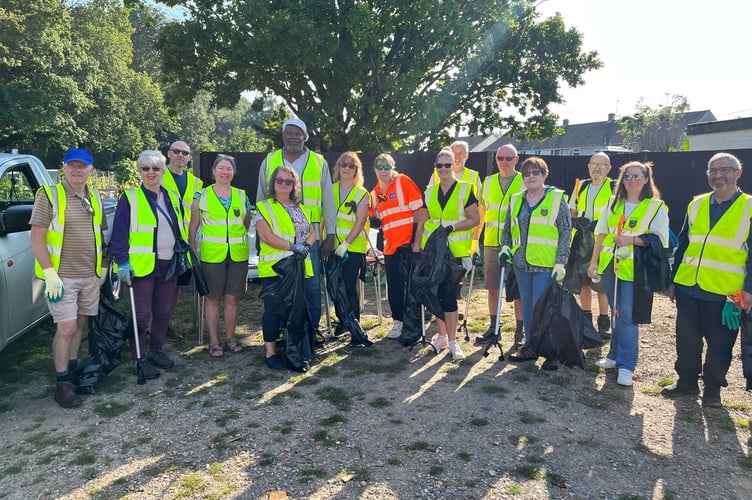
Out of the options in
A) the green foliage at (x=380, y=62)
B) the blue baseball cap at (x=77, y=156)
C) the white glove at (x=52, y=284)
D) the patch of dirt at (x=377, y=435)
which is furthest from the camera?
the green foliage at (x=380, y=62)

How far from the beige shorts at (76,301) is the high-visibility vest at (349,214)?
7.31 ft

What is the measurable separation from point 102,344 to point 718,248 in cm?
483

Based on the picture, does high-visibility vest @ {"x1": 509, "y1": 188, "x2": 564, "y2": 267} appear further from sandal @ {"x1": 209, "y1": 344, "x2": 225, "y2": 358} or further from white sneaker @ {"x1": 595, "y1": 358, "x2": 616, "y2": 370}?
sandal @ {"x1": 209, "y1": 344, "x2": 225, "y2": 358}

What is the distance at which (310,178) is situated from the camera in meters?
4.80

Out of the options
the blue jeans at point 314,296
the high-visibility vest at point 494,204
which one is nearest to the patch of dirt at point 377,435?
the blue jeans at point 314,296

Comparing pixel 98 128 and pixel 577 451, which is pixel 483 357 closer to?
pixel 577 451

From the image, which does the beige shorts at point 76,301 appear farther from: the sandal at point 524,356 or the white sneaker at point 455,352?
the sandal at point 524,356

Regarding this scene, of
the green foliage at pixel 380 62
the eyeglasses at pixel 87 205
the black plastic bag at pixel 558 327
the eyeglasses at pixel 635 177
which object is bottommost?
the black plastic bag at pixel 558 327

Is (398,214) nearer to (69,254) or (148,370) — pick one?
(148,370)

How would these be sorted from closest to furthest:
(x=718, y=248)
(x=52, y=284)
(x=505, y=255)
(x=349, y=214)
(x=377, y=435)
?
1. (x=377, y=435)
2. (x=52, y=284)
3. (x=718, y=248)
4. (x=505, y=255)
5. (x=349, y=214)

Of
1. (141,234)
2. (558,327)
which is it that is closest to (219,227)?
(141,234)

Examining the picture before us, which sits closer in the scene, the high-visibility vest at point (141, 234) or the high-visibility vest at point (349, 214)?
the high-visibility vest at point (141, 234)

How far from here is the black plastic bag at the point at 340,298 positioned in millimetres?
5031

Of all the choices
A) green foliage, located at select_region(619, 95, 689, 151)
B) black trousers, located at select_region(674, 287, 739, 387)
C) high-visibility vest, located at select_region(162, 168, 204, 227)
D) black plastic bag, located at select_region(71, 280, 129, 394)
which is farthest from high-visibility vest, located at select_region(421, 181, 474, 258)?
green foliage, located at select_region(619, 95, 689, 151)
